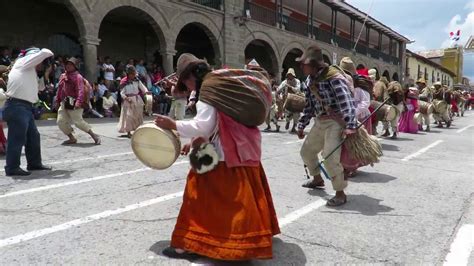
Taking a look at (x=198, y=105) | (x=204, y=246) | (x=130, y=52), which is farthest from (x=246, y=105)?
(x=130, y=52)

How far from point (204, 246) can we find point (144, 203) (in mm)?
1784

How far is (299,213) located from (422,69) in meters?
55.9

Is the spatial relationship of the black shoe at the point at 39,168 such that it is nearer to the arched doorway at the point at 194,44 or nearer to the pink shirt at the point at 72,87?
the pink shirt at the point at 72,87

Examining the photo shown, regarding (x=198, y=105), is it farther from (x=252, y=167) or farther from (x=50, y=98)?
(x=50, y=98)

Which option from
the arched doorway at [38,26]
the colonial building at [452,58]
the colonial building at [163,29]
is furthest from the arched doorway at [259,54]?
the colonial building at [452,58]

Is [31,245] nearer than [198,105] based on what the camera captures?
No

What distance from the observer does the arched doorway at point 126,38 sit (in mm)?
18953

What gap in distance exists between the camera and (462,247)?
3.47 m

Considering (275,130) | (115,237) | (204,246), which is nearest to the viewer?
(204,246)

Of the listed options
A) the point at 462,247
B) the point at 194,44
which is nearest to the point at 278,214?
the point at 462,247

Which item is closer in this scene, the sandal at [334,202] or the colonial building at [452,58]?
the sandal at [334,202]

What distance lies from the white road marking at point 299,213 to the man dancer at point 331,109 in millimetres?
155

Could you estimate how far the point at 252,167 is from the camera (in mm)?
3123

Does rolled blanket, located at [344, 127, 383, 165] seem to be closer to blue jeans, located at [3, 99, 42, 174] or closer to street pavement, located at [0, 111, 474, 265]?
street pavement, located at [0, 111, 474, 265]
